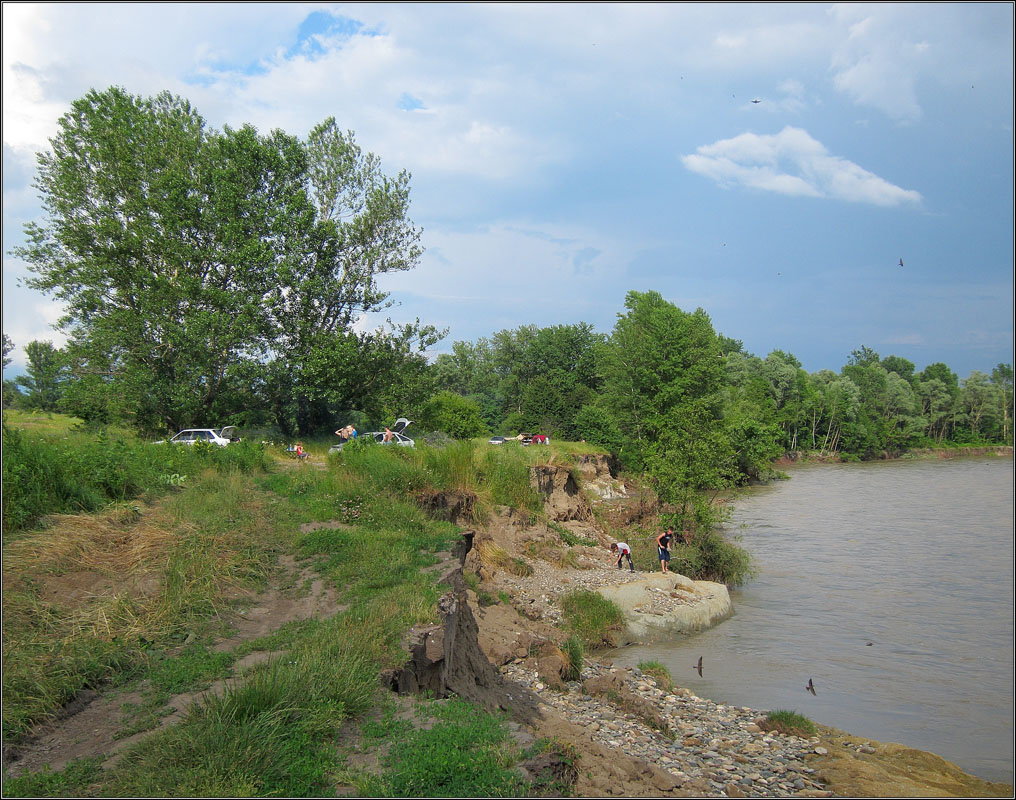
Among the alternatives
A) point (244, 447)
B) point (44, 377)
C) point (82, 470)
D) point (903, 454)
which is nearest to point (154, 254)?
point (44, 377)

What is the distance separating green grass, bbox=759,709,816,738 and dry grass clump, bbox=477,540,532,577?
7.99 m

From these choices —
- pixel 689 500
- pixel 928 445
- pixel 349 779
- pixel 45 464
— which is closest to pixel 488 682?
pixel 349 779

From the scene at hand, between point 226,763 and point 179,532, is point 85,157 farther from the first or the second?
point 226,763

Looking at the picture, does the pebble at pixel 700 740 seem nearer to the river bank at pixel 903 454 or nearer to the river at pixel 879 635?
the river at pixel 879 635

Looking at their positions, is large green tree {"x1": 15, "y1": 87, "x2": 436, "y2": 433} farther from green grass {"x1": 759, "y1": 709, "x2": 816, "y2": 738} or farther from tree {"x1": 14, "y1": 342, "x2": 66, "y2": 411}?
green grass {"x1": 759, "y1": 709, "x2": 816, "y2": 738}

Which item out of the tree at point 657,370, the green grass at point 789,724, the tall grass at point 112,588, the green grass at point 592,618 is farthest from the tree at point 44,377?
the tree at point 657,370

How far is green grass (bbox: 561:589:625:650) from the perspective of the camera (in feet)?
51.4

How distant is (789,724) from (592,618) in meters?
5.74

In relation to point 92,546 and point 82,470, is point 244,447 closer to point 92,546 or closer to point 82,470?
point 82,470

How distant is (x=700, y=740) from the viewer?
1017 centimetres

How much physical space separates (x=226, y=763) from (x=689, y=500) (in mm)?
23101

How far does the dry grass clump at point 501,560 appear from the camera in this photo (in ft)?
58.7

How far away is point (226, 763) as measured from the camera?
5219mm

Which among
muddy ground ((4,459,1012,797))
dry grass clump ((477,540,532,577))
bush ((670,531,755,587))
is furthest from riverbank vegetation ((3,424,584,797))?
bush ((670,531,755,587))
